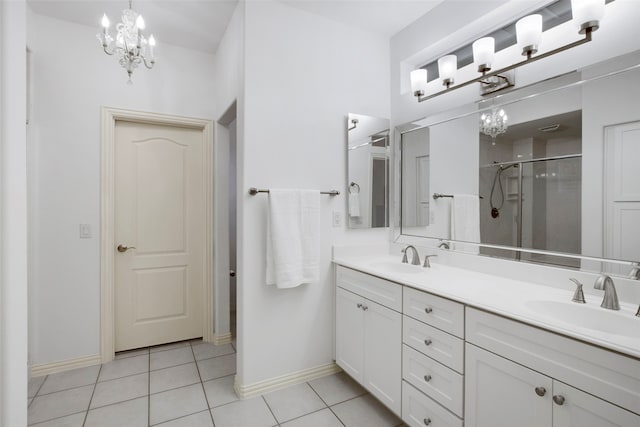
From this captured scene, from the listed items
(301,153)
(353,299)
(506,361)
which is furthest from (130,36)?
(506,361)

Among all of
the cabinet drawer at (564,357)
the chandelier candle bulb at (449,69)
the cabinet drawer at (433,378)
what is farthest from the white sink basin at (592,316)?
the chandelier candle bulb at (449,69)

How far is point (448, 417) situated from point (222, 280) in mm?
2130

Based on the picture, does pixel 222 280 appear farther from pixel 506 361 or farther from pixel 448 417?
pixel 506 361

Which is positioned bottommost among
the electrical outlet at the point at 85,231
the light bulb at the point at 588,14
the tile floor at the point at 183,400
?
the tile floor at the point at 183,400

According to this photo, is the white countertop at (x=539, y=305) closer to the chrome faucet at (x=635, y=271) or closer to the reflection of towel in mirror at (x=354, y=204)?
the chrome faucet at (x=635, y=271)

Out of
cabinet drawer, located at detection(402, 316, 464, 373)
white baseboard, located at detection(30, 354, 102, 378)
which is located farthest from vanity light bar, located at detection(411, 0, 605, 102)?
white baseboard, located at detection(30, 354, 102, 378)

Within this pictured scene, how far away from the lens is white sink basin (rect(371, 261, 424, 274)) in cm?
208

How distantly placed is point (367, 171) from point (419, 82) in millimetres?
714

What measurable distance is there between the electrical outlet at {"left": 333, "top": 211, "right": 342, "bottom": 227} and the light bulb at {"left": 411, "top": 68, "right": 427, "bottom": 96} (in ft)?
3.30

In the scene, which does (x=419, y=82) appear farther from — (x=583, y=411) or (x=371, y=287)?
(x=583, y=411)

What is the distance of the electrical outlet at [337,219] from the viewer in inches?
92.6

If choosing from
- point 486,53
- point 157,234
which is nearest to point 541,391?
point 486,53

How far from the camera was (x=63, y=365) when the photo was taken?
2381 mm

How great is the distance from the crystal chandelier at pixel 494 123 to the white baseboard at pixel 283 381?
1.89 meters
